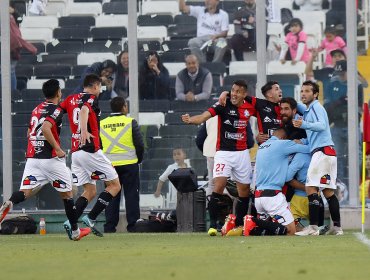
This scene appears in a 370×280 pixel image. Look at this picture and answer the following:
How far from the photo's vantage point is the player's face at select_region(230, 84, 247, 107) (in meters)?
15.7

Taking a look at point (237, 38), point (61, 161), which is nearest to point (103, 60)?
point (237, 38)

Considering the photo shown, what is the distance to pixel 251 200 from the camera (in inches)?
659

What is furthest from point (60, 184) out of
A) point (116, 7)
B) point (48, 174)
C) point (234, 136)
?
point (116, 7)

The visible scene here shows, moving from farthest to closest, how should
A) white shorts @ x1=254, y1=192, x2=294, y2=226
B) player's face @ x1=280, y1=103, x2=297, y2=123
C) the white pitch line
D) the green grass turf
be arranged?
player's face @ x1=280, y1=103, x2=297, y2=123, white shorts @ x1=254, y1=192, x2=294, y2=226, the white pitch line, the green grass turf

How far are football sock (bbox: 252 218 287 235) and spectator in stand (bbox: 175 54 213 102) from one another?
14.4 ft

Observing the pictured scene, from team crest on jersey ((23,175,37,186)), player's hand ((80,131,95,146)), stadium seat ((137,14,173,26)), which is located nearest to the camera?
team crest on jersey ((23,175,37,186))

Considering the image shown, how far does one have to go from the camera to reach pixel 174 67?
19109 mm

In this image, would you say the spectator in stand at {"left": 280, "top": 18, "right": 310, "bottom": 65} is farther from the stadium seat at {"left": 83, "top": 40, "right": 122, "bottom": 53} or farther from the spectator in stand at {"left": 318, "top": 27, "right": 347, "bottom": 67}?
the stadium seat at {"left": 83, "top": 40, "right": 122, "bottom": 53}

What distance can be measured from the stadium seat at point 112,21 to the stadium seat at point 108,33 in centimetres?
6

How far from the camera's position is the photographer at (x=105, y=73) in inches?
760

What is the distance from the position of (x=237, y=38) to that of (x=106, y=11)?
1.97 m

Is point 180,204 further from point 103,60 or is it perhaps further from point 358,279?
point 358,279

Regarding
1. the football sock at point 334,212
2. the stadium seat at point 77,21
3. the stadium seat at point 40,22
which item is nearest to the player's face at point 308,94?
the football sock at point 334,212

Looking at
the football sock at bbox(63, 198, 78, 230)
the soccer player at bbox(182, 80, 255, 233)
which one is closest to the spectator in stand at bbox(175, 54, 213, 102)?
the soccer player at bbox(182, 80, 255, 233)
